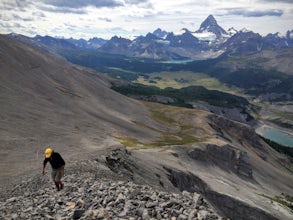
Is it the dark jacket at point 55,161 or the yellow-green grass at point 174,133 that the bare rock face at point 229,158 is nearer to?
the yellow-green grass at point 174,133

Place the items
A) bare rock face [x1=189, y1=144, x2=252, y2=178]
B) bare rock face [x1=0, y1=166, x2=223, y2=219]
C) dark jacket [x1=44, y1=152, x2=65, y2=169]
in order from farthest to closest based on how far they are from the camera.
A: bare rock face [x1=189, y1=144, x2=252, y2=178] → dark jacket [x1=44, y1=152, x2=65, y2=169] → bare rock face [x1=0, y1=166, x2=223, y2=219]

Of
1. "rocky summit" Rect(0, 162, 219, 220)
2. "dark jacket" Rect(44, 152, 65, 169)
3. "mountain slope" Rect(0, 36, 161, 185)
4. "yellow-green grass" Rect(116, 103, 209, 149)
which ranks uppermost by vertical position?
"dark jacket" Rect(44, 152, 65, 169)

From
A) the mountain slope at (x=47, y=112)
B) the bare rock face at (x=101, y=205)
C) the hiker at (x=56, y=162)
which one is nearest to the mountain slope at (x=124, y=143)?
the mountain slope at (x=47, y=112)

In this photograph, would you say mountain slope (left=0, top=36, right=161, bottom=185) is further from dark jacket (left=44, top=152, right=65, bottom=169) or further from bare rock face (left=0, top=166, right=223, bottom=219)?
bare rock face (left=0, top=166, right=223, bottom=219)

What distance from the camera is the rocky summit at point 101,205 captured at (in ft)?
80.9

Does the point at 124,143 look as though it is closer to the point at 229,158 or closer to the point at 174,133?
the point at 229,158

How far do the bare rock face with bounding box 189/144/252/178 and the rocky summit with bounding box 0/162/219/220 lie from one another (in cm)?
8478

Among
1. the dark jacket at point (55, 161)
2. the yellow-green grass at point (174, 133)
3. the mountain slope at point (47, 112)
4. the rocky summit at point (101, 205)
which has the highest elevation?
the dark jacket at point (55, 161)

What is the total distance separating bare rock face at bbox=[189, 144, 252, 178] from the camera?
119 meters

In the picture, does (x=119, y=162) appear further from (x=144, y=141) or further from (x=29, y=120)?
(x=144, y=141)

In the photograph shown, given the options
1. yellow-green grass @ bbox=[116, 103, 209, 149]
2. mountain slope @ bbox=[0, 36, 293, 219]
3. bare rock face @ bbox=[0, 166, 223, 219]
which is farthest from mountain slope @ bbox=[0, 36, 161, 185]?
bare rock face @ bbox=[0, 166, 223, 219]

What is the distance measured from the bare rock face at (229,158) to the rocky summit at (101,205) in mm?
84784

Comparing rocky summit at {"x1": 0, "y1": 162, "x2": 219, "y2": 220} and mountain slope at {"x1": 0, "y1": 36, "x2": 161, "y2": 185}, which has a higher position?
rocky summit at {"x1": 0, "y1": 162, "x2": 219, "y2": 220}

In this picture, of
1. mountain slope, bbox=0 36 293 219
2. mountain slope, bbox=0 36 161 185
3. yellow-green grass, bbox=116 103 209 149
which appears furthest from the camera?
yellow-green grass, bbox=116 103 209 149
